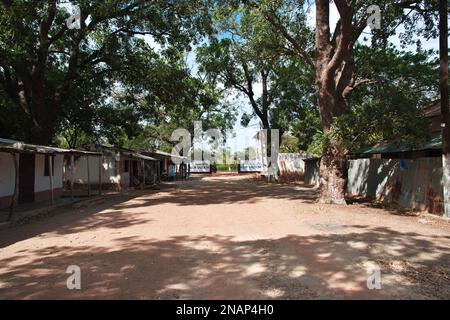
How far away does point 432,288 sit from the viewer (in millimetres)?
5309

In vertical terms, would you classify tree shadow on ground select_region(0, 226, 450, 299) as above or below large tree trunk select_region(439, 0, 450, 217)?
below

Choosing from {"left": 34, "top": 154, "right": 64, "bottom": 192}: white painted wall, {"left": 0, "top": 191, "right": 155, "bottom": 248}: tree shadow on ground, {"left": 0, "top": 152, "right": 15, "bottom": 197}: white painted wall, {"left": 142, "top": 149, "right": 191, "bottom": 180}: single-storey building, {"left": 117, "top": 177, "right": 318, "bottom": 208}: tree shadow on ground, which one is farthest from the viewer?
{"left": 142, "top": 149, "right": 191, "bottom": 180}: single-storey building

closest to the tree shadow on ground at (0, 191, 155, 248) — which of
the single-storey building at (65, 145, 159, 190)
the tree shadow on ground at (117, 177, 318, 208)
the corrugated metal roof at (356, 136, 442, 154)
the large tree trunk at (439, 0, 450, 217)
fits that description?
the tree shadow on ground at (117, 177, 318, 208)

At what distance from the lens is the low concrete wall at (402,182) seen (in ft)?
42.1

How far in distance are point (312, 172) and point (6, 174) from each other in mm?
21327

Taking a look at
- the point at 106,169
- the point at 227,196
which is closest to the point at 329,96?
the point at 227,196

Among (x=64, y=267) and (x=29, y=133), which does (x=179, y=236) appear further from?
(x=29, y=133)

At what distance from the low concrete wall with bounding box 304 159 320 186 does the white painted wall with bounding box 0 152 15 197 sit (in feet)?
64.3

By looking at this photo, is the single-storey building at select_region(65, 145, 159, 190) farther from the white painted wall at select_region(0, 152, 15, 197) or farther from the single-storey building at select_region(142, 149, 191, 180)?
the single-storey building at select_region(142, 149, 191, 180)

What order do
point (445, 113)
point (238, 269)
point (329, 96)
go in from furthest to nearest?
1. point (329, 96)
2. point (445, 113)
3. point (238, 269)

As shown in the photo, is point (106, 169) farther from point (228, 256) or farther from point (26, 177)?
point (228, 256)

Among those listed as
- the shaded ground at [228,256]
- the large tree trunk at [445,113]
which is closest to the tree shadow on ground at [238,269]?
the shaded ground at [228,256]

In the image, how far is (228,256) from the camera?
720cm

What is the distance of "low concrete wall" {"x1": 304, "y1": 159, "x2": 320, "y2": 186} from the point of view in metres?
29.1
